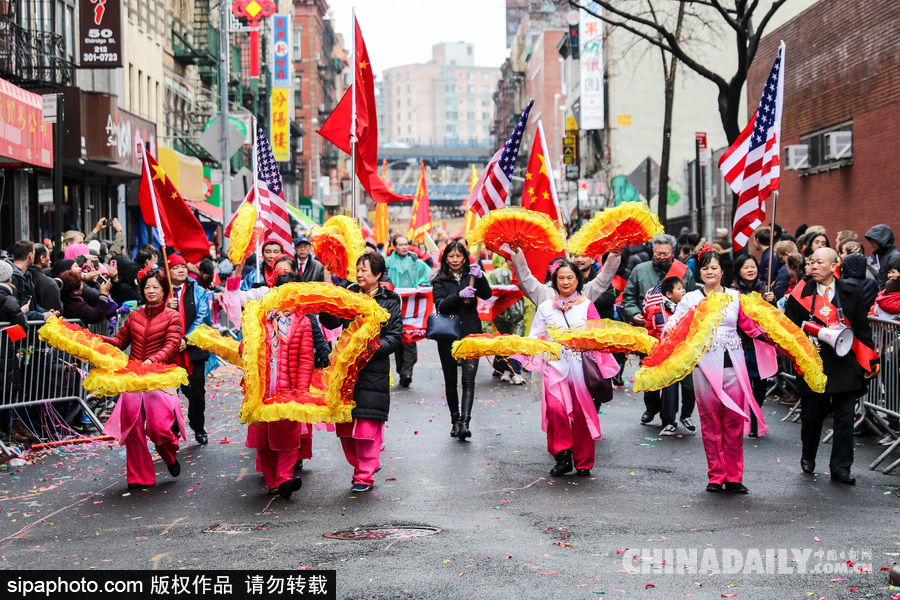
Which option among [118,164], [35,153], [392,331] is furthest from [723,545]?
[118,164]

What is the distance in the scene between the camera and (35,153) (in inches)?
683

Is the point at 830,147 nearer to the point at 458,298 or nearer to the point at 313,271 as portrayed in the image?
the point at 313,271

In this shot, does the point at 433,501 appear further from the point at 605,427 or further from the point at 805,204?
the point at 805,204

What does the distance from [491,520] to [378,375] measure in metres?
1.64

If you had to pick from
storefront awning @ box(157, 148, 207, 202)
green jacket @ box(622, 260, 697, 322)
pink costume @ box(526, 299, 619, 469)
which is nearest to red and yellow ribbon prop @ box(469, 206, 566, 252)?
pink costume @ box(526, 299, 619, 469)

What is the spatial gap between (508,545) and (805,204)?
1975 cm

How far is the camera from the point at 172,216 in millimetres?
11391

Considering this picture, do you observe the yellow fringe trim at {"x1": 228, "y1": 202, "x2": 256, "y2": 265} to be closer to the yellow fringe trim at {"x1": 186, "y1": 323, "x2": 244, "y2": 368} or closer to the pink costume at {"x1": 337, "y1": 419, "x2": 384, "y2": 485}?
the yellow fringe trim at {"x1": 186, "y1": 323, "x2": 244, "y2": 368}

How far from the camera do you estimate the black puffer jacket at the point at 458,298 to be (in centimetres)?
1084

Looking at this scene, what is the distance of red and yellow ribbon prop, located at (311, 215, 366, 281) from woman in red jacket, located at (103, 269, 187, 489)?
53.3 inches

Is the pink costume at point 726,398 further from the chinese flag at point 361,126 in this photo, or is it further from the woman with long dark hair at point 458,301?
the chinese flag at point 361,126

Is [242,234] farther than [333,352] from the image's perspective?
Yes

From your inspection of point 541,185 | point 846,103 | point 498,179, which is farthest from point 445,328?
point 846,103

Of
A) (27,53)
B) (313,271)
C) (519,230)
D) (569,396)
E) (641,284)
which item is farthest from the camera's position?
(27,53)
